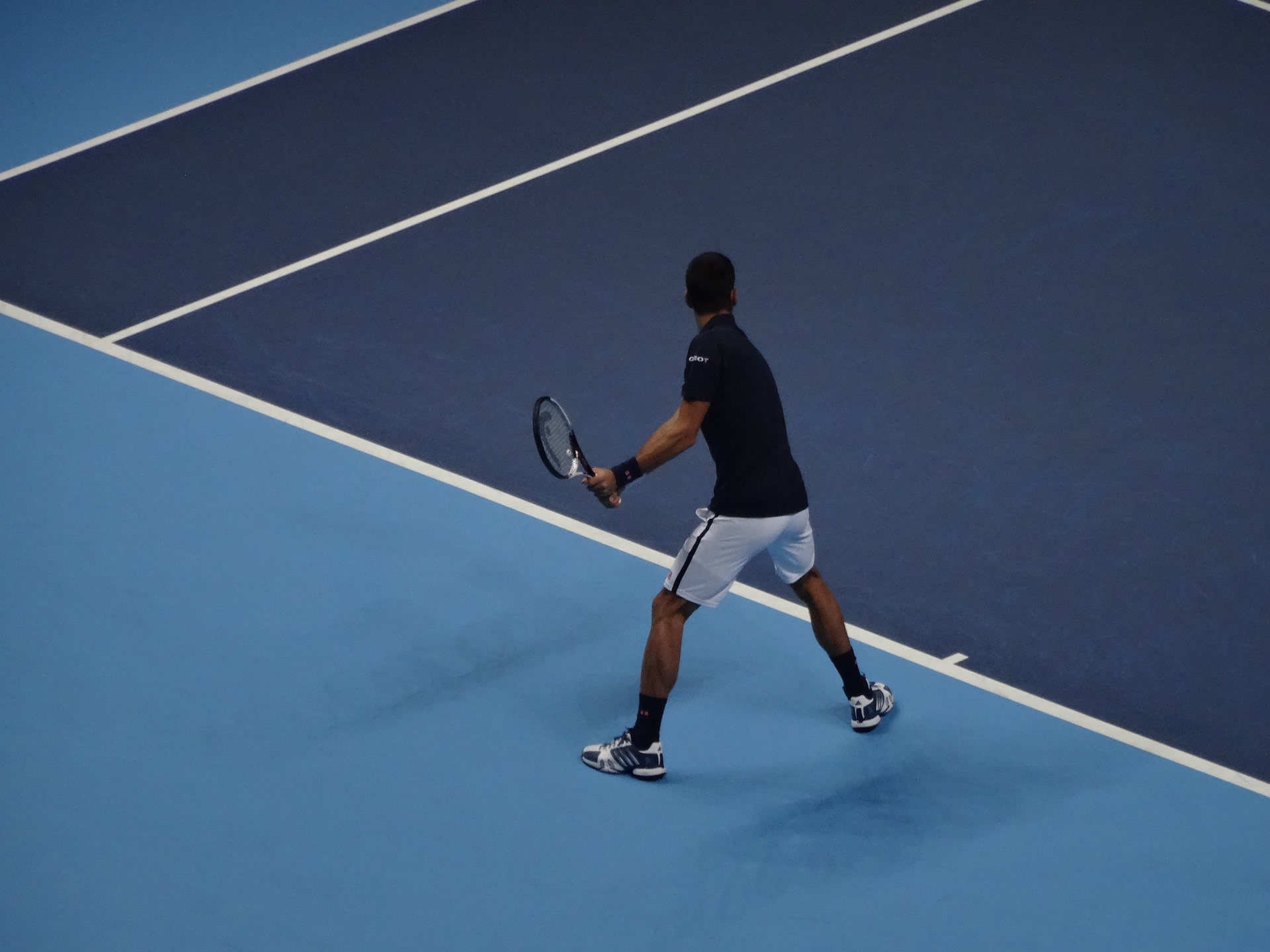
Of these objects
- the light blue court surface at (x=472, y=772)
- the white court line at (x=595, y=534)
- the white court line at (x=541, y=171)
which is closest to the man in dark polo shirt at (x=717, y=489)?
the light blue court surface at (x=472, y=772)

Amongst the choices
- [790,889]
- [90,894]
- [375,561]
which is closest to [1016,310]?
[375,561]

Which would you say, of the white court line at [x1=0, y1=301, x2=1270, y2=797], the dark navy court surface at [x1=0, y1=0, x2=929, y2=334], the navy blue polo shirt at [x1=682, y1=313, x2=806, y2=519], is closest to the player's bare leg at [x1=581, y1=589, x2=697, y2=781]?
the navy blue polo shirt at [x1=682, y1=313, x2=806, y2=519]

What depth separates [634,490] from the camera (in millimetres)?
8742

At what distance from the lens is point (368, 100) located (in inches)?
492

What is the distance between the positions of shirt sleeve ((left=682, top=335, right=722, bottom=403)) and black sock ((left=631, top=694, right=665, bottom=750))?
1.16 metres

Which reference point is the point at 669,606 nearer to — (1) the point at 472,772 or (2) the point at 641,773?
(2) the point at 641,773

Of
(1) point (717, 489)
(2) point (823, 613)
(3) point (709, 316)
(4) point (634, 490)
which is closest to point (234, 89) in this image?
(4) point (634, 490)

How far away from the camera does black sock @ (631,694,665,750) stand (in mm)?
6703

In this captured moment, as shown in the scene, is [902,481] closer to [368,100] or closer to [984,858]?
[984,858]

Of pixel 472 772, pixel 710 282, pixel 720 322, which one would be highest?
pixel 710 282

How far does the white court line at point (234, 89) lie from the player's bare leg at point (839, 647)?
7200 millimetres

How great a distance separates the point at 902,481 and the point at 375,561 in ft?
8.47

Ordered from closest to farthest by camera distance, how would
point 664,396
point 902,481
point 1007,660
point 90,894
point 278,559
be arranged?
point 90,894, point 1007,660, point 278,559, point 902,481, point 664,396

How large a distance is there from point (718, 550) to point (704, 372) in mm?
695
